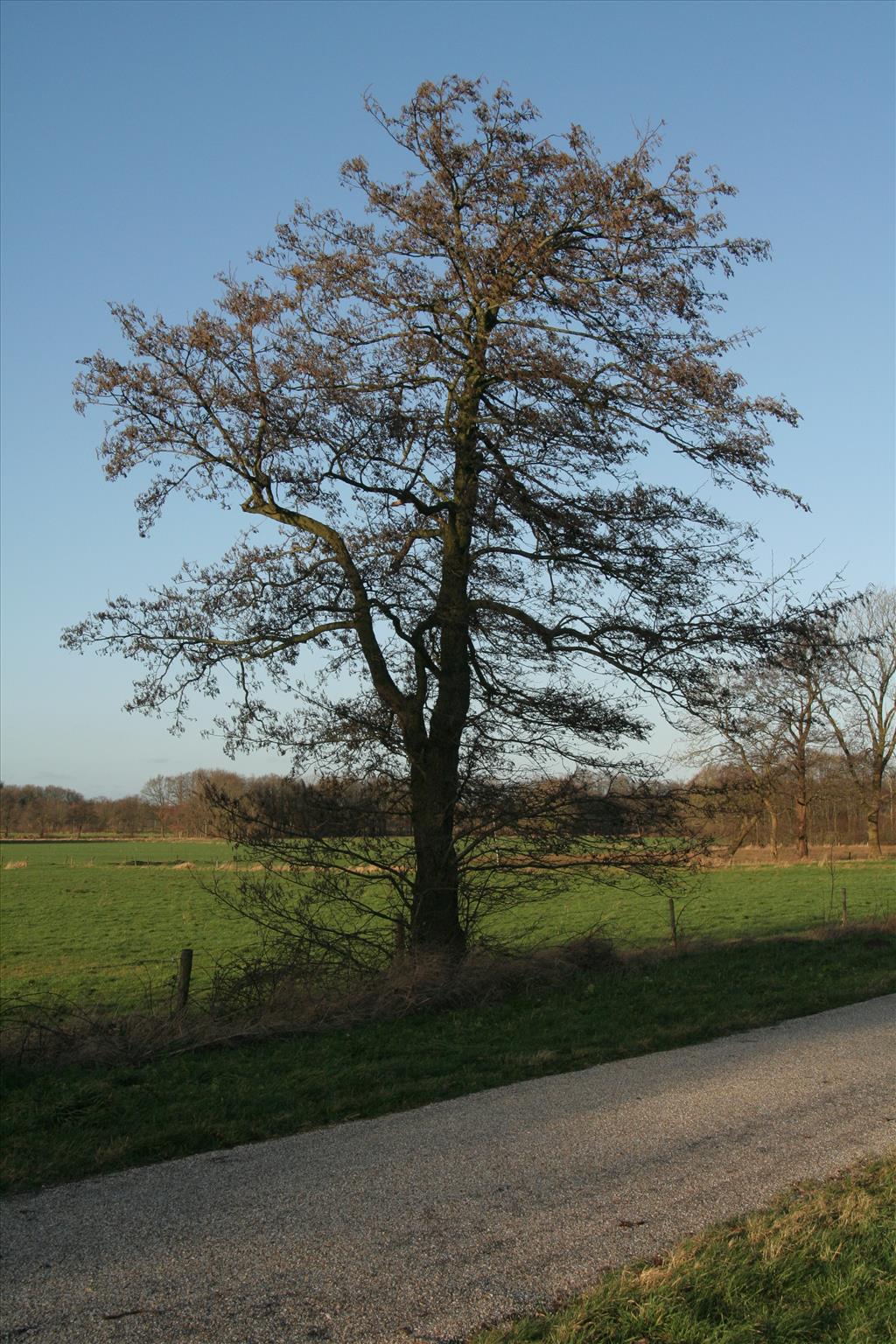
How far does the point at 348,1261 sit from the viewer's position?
15.2 feet

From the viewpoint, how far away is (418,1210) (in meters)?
5.29

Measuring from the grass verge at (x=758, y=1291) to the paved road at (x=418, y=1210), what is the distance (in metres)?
0.22

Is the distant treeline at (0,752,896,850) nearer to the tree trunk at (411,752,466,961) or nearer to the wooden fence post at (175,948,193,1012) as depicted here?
the tree trunk at (411,752,466,961)

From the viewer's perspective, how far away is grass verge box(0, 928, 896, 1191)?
6.75 metres

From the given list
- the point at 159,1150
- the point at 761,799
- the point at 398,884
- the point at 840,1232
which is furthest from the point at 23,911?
the point at 840,1232

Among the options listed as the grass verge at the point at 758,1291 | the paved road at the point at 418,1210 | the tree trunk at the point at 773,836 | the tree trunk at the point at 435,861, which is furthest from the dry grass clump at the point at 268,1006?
the tree trunk at the point at 773,836

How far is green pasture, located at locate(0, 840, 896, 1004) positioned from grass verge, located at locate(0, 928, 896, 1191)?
6.41ft

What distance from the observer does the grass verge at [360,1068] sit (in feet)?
22.1

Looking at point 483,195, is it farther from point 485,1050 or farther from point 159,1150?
point 159,1150

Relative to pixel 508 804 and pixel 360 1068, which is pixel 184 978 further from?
pixel 508 804

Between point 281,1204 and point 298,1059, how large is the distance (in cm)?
387

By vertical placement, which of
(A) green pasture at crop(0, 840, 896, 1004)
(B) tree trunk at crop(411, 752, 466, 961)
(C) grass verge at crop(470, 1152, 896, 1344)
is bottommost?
(A) green pasture at crop(0, 840, 896, 1004)

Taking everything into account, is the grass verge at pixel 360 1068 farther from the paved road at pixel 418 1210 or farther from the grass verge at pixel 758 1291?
the grass verge at pixel 758 1291

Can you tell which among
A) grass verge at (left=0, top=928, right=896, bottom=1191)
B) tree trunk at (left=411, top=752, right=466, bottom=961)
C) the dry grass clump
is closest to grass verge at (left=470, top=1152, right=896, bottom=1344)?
grass verge at (left=0, top=928, right=896, bottom=1191)
